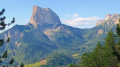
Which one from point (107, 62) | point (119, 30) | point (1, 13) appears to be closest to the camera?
point (1, 13)

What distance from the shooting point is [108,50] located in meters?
72.9

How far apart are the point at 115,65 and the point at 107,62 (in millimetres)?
5275

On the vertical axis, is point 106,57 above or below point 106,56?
below

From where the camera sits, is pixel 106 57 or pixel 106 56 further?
pixel 106 56

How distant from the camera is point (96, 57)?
78188 millimetres

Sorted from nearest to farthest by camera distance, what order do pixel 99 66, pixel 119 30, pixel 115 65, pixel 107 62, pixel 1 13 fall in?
pixel 1 13, pixel 119 30, pixel 115 65, pixel 107 62, pixel 99 66

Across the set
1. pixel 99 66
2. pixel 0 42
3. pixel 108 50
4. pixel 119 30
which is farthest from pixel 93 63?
pixel 0 42

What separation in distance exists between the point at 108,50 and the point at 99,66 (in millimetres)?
8777

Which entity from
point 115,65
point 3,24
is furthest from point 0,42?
point 115,65

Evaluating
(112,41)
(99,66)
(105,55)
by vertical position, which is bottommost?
(99,66)

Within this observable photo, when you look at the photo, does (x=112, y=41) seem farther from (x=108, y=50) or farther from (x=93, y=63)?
(x=93, y=63)

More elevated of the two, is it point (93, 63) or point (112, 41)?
point (112, 41)

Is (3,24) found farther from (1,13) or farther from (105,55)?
(105,55)

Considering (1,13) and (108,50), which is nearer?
(1,13)
